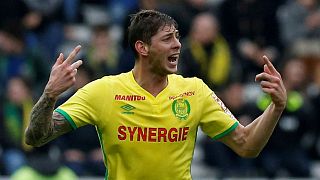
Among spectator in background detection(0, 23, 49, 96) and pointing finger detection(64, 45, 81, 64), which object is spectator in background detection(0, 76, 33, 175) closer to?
spectator in background detection(0, 23, 49, 96)

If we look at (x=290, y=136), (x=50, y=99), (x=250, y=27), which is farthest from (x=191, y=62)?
(x=50, y=99)

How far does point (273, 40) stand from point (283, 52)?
31 centimetres

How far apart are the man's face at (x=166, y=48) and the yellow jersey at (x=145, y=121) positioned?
23 centimetres

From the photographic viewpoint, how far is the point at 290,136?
1348cm

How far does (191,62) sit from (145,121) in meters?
6.16

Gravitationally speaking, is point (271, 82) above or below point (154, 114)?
above

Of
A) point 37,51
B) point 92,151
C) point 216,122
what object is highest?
point 216,122

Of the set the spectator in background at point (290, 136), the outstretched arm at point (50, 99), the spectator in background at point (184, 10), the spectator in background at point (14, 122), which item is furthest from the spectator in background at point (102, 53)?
the outstretched arm at point (50, 99)

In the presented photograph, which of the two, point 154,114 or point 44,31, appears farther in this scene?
point 44,31

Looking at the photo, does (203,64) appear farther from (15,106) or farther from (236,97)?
(15,106)

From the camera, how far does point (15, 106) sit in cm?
1311

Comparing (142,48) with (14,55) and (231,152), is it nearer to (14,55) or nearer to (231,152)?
(231,152)

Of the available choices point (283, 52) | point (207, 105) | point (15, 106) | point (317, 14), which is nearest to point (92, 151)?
point (15, 106)

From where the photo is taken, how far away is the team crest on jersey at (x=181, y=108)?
23.4 ft
